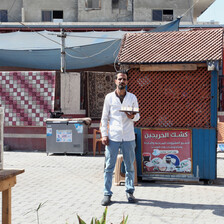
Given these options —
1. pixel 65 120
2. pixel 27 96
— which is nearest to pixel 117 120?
pixel 65 120

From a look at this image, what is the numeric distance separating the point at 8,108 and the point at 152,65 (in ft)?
21.8

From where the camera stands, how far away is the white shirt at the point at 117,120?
20.3 feet

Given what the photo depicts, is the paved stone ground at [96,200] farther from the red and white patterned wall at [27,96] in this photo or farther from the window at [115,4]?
the window at [115,4]

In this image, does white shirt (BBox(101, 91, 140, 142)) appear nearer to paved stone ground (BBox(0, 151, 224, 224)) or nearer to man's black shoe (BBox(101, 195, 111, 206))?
man's black shoe (BBox(101, 195, 111, 206))

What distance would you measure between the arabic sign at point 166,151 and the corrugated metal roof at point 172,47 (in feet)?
4.40

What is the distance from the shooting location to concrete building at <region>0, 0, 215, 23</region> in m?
24.5

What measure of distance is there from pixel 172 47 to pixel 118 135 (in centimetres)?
268

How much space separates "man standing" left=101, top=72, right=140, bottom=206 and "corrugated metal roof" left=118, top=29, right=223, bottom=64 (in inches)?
68.7

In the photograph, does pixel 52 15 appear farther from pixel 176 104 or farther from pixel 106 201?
pixel 106 201

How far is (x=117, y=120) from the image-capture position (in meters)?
6.24

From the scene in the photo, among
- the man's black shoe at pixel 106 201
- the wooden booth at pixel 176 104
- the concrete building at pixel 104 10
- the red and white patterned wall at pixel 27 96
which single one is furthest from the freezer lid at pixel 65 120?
the concrete building at pixel 104 10

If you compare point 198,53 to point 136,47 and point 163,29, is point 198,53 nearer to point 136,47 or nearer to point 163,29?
point 136,47

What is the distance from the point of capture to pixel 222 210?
19.2 ft

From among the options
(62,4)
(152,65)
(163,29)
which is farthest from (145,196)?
(62,4)
